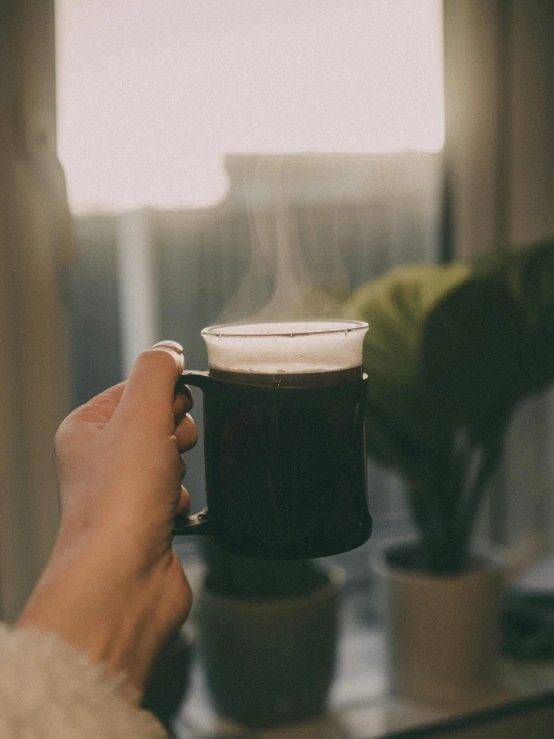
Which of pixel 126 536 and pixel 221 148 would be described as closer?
pixel 126 536

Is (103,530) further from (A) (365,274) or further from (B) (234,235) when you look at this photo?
(A) (365,274)

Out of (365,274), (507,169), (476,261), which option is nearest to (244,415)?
(476,261)

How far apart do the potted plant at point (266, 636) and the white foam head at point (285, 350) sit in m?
0.66

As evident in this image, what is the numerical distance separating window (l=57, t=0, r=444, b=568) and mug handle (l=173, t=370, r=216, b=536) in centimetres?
71

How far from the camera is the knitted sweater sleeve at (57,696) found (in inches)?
18.9

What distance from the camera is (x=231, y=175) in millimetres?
1474

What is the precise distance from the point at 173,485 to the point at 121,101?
99 cm

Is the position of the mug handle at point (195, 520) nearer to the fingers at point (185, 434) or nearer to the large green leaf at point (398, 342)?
the fingers at point (185, 434)

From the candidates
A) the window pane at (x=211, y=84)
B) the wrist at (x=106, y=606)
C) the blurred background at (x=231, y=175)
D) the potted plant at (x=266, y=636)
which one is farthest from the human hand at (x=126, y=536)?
the window pane at (x=211, y=84)

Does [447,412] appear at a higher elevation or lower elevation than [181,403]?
lower

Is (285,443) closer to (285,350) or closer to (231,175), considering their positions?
(285,350)

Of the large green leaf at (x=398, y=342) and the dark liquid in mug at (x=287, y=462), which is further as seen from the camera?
the large green leaf at (x=398, y=342)

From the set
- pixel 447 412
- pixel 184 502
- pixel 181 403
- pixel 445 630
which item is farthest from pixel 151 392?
pixel 445 630

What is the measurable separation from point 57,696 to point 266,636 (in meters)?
0.73
